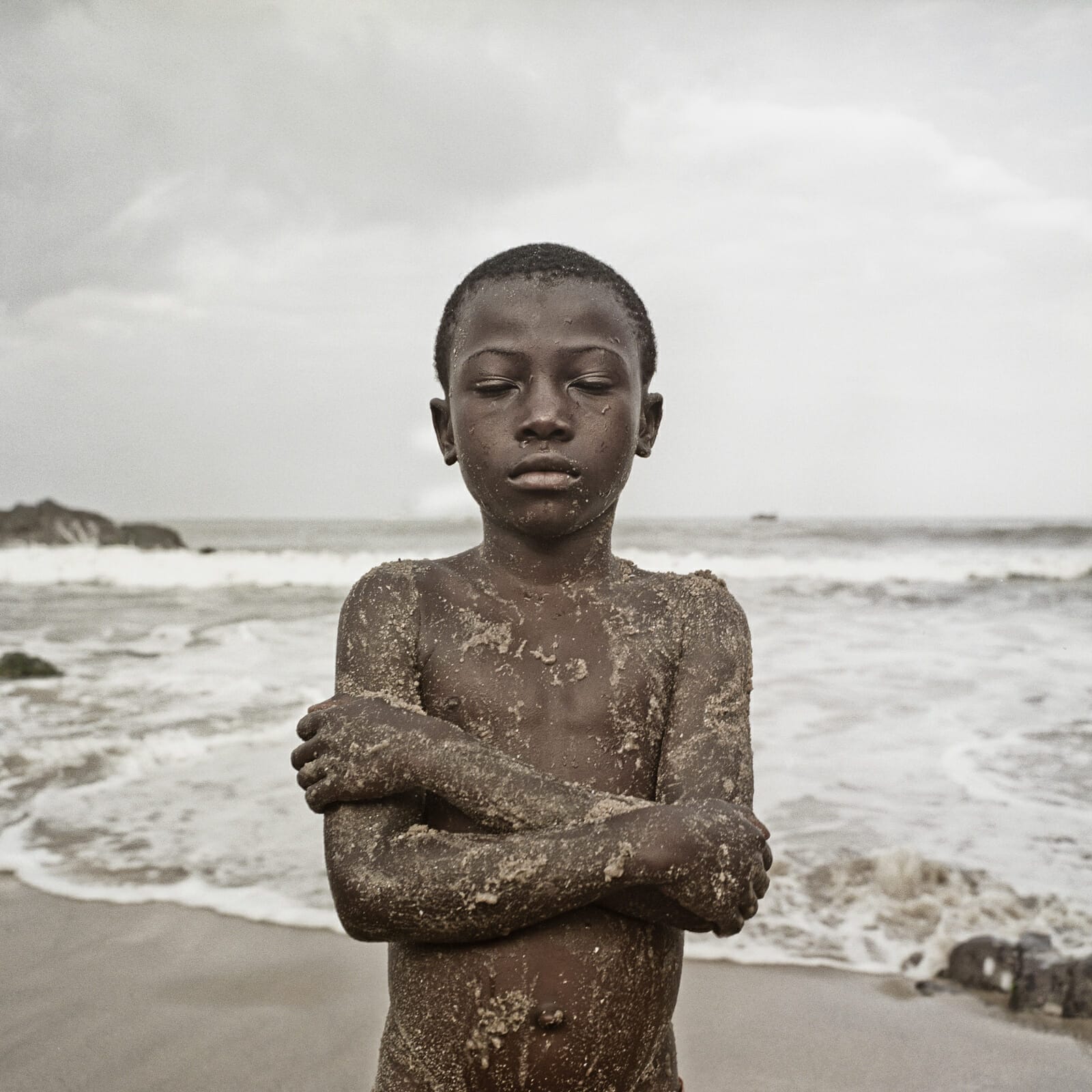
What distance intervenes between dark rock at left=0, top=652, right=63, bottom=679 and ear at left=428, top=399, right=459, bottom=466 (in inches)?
316

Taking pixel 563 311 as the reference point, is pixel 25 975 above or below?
below

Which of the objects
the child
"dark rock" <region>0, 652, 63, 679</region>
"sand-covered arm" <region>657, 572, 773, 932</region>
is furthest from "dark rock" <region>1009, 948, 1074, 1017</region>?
"dark rock" <region>0, 652, 63, 679</region>

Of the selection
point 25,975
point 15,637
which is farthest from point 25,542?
point 25,975

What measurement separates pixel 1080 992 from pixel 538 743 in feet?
9.06

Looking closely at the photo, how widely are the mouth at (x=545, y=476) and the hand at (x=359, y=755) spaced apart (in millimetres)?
550

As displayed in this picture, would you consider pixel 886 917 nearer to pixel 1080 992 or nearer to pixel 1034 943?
pixel 1034 943

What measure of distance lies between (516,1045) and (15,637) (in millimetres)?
11805

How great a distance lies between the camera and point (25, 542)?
77.5 feet

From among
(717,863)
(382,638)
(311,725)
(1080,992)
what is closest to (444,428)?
(382,638)

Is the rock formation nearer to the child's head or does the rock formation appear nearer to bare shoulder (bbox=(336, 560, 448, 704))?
the child's head

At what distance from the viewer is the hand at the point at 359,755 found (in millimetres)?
1956

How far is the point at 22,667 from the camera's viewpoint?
9047mm

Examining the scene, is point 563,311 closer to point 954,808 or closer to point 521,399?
point 521,399

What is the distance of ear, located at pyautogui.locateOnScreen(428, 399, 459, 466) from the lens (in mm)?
2428
